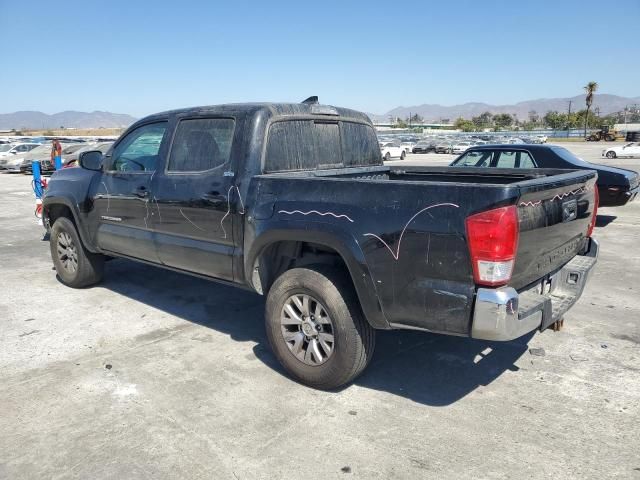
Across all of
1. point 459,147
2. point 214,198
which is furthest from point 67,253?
point 459,147

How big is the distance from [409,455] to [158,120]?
361cm

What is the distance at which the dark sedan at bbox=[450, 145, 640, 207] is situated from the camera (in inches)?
363

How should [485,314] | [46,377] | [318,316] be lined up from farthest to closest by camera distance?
1. [46,377]
2. [318,316]
3. [485,314]

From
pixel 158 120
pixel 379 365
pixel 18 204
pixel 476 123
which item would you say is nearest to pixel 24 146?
pixel 18 204

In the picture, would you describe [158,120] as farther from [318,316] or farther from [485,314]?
[485,314]

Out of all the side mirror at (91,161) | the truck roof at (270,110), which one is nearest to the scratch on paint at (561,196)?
the truck roof at (270,110)

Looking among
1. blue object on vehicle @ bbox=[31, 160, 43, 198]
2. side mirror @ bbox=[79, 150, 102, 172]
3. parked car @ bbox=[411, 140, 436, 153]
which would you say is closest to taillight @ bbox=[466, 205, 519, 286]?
side mirror @ bbox=[79, 150, 102, 172]

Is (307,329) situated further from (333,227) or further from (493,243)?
(493,243)

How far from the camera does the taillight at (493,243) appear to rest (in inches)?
111

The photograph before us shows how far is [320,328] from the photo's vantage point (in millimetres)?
3662

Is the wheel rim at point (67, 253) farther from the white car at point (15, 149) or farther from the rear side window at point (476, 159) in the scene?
the white car at point (15, 149)

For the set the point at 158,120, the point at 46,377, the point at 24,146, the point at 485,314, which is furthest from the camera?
the point at 24,146

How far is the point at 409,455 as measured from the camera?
9.68ft

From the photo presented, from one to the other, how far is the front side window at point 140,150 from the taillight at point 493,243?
10.2ft
